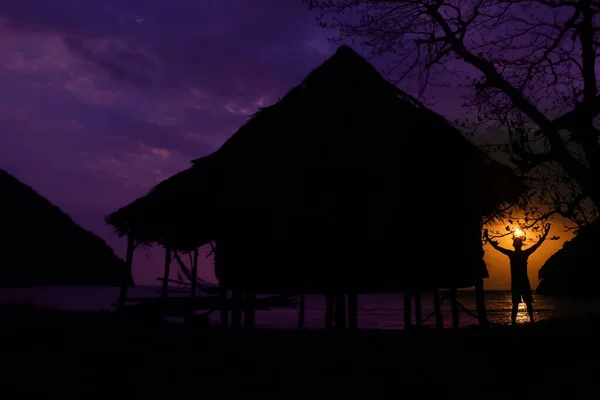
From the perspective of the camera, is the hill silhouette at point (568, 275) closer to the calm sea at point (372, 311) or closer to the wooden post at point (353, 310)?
the calm sea at point (372, 311)

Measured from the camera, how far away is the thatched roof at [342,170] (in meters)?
9.72

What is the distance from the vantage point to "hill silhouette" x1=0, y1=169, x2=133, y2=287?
101 meters

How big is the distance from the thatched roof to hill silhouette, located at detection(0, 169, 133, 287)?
10613cm

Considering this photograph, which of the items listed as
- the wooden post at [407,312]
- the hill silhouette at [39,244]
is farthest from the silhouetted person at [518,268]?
the hill silhouette at [39,244]

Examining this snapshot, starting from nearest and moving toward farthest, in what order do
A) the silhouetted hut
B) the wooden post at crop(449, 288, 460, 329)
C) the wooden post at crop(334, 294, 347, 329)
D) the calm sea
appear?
the silhouetted hut → the wooden post at crop(334, 294, 347, 329) → the wooden post at crop(449, 288, 460, 329) → the calm sea

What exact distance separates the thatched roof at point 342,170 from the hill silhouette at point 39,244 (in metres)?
106

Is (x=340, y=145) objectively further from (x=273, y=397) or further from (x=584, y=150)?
(x=273, y=397)

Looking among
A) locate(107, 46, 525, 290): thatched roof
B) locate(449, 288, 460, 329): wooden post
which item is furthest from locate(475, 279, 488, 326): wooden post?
locate(107, 46, 525, 290): thatched roof

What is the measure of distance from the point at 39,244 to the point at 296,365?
4562 inches

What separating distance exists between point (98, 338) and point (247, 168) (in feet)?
15.5

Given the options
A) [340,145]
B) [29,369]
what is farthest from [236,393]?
[340,145]

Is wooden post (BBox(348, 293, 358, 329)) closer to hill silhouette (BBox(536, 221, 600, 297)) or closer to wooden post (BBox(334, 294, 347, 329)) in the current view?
Result: wooden post (BBox(334, 294, 347, 329))

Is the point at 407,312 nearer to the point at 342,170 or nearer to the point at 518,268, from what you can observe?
the point at 342,170

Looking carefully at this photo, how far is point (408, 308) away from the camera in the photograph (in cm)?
1080
